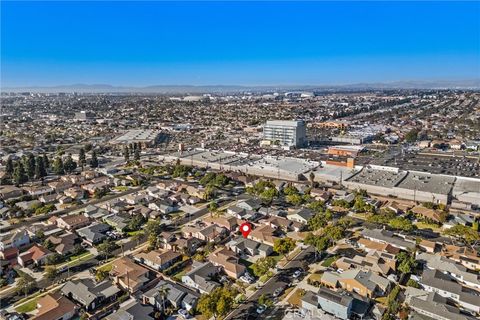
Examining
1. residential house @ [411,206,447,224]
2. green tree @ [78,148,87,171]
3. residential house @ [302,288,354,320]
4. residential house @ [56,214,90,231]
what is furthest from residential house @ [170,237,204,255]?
green tree @ [78,148,87,171]

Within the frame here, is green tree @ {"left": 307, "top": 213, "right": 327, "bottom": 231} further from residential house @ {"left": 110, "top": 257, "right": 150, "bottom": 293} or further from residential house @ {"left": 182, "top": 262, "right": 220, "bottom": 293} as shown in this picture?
residential house @ {"left": 110, "top": 257, "right": 150, "bottom": 293}

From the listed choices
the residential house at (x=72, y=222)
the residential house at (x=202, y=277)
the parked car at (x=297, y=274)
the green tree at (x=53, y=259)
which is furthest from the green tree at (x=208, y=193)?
the parked car at (x=297, y=274)

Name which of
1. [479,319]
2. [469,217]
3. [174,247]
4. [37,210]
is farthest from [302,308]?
[37,210]

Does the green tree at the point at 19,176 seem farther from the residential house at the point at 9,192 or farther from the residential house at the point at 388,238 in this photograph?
the residential house at the point at 388,238

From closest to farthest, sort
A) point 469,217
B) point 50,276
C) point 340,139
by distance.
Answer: point 50,276
point 469,217
point 340,139

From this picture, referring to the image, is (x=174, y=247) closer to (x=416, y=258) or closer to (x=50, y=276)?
(x=50, y=276)

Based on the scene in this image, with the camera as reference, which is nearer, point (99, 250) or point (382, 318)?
point (382, 318)
